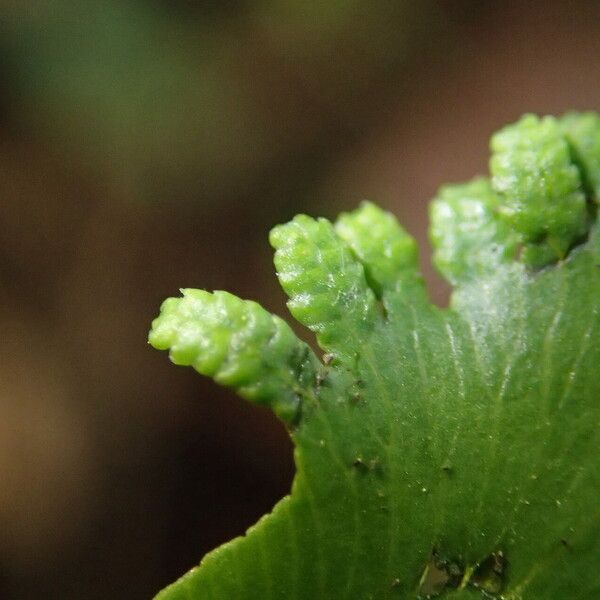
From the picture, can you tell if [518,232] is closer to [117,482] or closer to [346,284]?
[346,284]

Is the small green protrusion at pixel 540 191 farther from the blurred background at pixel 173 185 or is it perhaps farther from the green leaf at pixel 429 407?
the blurred background at pixel 173 185

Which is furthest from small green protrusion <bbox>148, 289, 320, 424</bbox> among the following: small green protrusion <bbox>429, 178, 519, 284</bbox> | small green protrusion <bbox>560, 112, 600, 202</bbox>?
small green protrusion <bbox>560, 112, 600, 202</bbox>

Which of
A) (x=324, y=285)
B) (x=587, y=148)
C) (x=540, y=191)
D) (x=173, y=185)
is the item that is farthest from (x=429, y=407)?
(x=173, y=185)

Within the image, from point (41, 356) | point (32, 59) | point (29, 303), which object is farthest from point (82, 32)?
point (41, 356)

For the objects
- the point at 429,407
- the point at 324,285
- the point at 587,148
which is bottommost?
the point at 429,407

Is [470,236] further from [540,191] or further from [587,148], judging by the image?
[587,148]

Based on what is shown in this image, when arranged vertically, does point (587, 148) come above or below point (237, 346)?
above
